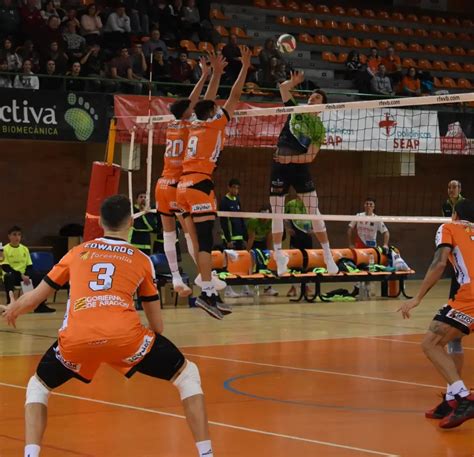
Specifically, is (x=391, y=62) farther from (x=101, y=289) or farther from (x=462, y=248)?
(x=101, y=289)

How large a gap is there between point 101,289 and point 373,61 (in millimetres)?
21453

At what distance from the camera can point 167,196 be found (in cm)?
1261

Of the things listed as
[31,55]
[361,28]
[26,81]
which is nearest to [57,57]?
[31,55]

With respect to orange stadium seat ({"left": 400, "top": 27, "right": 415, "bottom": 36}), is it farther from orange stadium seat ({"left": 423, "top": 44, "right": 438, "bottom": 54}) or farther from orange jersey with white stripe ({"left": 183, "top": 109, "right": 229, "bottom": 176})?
orange jersey with white stripe ({"left": 183, "top": 109, "right": 229, "bottom": 176})

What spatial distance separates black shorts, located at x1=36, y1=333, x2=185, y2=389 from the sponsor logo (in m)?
0.03

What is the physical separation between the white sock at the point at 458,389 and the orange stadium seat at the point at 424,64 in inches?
809

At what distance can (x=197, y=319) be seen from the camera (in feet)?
57.5

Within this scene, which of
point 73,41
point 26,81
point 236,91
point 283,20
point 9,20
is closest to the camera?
point 236,91

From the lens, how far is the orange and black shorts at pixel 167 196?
41.3 feet

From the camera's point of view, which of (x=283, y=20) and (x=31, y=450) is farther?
(x=283, y=20)

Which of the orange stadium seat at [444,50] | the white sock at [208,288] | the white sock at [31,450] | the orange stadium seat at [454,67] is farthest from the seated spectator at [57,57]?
the white sock at [31,450]

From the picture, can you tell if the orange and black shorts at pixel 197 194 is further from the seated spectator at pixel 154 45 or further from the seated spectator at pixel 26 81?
the seated spectator at pixel 154 45

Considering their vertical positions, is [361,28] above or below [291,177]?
above

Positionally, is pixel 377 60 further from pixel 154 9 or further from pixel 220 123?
pixel 220 123
